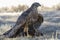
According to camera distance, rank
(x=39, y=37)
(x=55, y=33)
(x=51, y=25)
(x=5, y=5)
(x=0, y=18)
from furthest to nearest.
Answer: (x=5, y=5)
(x=0, y=18)
(x=51, y=25)
(x=55, y=33)
(x=39, y=37)

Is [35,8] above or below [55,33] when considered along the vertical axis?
above

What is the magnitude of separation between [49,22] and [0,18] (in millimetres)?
2134

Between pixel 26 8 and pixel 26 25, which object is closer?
pixel 26 25

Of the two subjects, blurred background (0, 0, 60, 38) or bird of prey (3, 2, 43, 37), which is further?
blurred background (0, 0, 60, 38)

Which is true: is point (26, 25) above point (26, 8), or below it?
below

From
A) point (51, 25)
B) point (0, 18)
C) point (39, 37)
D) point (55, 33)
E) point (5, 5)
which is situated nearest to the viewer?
point (39, 37)

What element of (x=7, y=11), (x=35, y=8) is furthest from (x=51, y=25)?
(x=7, y=11)

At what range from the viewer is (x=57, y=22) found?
14070 mm

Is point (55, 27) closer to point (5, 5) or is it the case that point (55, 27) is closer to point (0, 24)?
point (0, 24)

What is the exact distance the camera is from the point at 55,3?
51.6ft

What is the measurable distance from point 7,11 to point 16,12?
1.52ft

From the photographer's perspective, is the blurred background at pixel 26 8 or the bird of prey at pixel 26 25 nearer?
the bird of prey at pixel 26 25

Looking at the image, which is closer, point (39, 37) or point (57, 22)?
point (39, 37)

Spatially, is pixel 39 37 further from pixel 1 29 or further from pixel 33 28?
pixel 1 29
